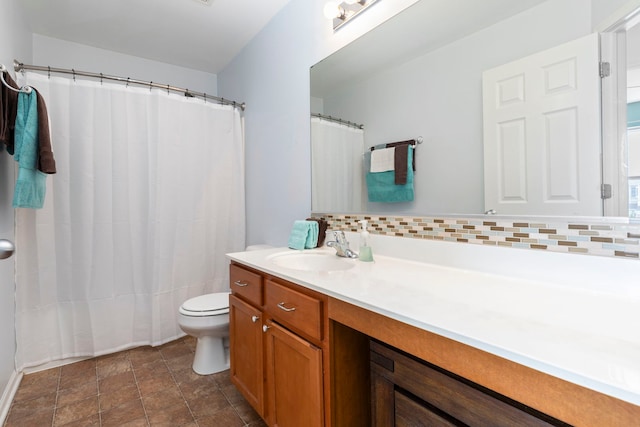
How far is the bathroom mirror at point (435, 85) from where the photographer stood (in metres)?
0.99

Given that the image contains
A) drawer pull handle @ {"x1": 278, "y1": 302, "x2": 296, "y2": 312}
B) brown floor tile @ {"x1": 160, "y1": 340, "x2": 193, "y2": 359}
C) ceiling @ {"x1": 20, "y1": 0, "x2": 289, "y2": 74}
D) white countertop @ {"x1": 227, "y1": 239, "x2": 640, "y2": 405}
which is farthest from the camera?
brown floor tile @ {"x1": 160, "y1": 340, "x2": 193, "y2": 359}

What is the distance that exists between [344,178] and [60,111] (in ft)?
6.21

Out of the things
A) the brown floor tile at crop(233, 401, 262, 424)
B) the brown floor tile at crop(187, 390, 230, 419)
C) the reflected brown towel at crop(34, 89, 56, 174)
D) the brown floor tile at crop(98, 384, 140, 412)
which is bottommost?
the brown floor tile at crop(233, 401, 262, 424)

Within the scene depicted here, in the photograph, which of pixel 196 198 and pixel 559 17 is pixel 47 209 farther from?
pixel 559 17

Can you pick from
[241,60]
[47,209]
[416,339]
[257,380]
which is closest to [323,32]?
[241,60]

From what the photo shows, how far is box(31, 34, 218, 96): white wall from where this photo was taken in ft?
7.49

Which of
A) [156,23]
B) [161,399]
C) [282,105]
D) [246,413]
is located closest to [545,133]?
[282,105]

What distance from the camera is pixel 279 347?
1.19m

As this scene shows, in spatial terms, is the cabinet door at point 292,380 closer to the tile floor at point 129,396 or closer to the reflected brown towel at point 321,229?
the tile floor at point 129,396

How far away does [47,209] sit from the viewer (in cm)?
191

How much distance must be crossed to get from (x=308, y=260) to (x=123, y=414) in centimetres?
123

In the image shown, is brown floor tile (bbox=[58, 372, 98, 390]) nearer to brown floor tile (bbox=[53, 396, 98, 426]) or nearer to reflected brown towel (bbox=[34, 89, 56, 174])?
brown floor tile (bbox=[53, 396, 98, 426])

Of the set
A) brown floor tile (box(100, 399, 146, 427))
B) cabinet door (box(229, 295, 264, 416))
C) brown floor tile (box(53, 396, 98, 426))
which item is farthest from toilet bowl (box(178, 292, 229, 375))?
brown floor tile (box(53, 396, 98, 426))

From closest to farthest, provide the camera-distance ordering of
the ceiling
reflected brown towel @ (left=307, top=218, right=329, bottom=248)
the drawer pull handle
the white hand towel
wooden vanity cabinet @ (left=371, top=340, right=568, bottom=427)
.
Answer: wooden vanity cabinet @ (left=371, top=340, right=568, bottom=427) → the drawer pull handle → the white hand towel → reflected brown towel @ (left=307, top=218, right=329, bottom=248) → the ceiling
